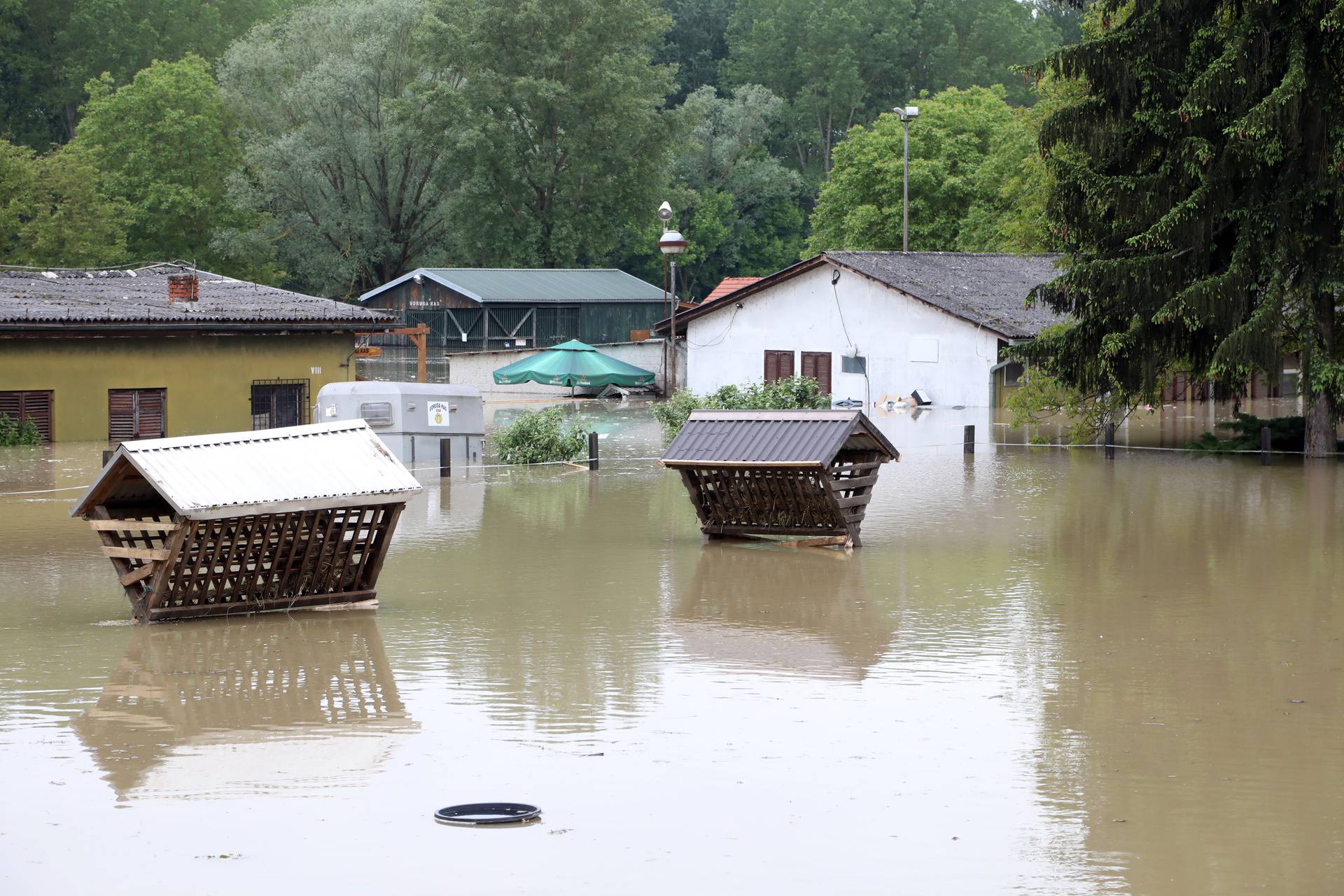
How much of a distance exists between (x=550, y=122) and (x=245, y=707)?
6972 cm

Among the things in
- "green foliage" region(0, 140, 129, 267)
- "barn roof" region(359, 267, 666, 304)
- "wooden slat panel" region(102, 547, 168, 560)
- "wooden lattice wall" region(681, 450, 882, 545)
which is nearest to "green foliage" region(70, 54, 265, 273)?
"green foliage" region(0, 140, 129, 267)

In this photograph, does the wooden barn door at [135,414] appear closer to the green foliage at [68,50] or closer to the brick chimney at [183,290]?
the brick chimney at [183,290]

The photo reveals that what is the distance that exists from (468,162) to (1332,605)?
65.5 metres

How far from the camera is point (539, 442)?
31984mm

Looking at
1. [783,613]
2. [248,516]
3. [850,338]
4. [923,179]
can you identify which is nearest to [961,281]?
[850,338]

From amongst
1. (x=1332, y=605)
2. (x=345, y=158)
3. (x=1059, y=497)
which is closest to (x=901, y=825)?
(x=1332, y=605)

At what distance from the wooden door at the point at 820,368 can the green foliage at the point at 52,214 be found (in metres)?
26.9

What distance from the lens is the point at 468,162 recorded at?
77188 mm

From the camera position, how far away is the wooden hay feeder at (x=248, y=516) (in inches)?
559

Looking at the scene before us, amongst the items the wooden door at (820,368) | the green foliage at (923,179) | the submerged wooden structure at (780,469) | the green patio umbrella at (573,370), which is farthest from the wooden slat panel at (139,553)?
the green foliage at (923,179)

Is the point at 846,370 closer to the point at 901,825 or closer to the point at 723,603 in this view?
the point at 723,603

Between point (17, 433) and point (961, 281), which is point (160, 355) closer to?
point (17, 433)

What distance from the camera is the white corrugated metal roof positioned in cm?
1404

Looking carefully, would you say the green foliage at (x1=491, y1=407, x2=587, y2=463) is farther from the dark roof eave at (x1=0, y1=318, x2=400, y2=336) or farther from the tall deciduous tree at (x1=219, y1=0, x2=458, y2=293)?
the tall deciduous tree at (x1=219, y1=0, x2=458, y2=293)
